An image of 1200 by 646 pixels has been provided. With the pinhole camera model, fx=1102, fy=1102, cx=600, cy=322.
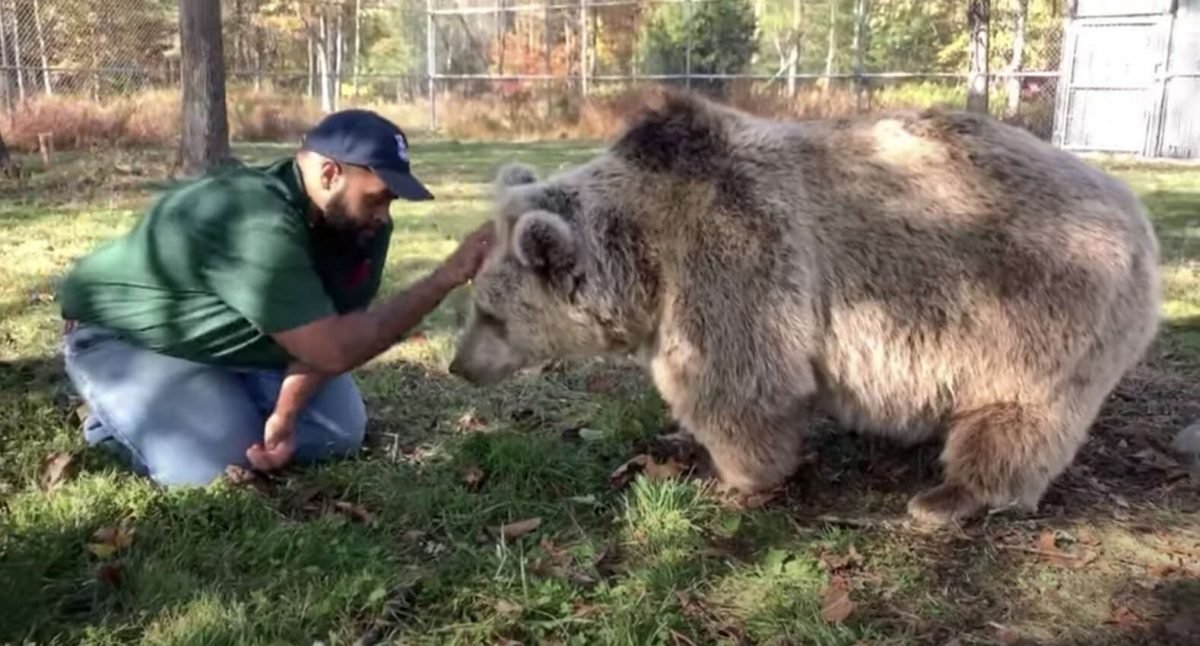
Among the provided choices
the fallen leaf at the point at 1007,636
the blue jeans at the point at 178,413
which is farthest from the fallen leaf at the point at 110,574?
the fallen leaf at the point at 1007,636

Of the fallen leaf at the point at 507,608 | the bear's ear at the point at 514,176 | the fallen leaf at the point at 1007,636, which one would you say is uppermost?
the bear's ear at the point at 514,176

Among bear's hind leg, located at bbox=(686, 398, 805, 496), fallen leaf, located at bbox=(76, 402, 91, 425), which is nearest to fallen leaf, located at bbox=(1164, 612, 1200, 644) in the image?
bear's hind leg, located at bbox=(686, 398, 805, 496)

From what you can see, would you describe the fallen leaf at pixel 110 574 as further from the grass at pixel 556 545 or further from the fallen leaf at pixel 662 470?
the fallen leaf at pixel 662 470

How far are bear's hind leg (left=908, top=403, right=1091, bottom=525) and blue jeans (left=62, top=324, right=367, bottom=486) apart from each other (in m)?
2.35

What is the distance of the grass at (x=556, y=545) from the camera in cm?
320

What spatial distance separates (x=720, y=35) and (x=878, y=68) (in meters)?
3.55

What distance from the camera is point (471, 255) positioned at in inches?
170

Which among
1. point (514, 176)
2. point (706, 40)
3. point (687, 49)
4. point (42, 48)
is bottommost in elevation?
point (514, 176)

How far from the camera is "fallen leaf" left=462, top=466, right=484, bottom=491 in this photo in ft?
13.8

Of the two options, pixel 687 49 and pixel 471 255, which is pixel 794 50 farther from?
pixel 471 255

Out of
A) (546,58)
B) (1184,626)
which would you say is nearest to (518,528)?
(1184,626)

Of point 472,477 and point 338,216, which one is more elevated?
point 338,216

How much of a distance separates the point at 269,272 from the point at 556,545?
54.2 inches

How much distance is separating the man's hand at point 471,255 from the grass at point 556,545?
0.68 m
